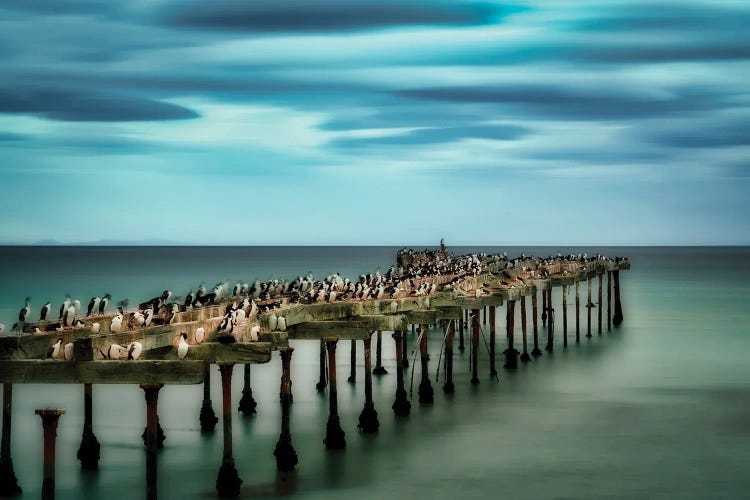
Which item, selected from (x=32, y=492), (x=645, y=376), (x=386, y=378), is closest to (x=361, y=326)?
(x=32, y=492)

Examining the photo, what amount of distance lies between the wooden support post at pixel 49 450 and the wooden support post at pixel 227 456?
3.72 metres

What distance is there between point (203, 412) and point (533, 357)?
21.2 meters

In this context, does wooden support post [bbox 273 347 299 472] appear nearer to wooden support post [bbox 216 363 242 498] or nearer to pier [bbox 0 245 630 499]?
pier [bbox 0 245 630 499]

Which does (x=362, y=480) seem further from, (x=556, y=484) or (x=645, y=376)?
(x=645, y=376)

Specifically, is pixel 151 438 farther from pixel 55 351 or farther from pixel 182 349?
pixel 55 351

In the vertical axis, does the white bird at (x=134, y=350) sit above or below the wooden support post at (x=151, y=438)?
above

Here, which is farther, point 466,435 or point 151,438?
point 466,435

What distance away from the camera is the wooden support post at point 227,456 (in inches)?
882

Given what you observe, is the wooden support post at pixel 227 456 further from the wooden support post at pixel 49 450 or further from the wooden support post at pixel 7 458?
the wooden support post at pixel 7 458

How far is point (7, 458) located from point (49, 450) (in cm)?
333

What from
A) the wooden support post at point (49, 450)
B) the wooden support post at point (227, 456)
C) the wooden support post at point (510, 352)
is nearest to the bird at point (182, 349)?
the wooden support post at point (227, 456)

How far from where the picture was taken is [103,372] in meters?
19.8

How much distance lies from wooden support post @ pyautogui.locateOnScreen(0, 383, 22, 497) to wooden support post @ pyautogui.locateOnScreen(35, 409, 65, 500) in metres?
2.41

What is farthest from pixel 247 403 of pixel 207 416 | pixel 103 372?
pixel 103 372
